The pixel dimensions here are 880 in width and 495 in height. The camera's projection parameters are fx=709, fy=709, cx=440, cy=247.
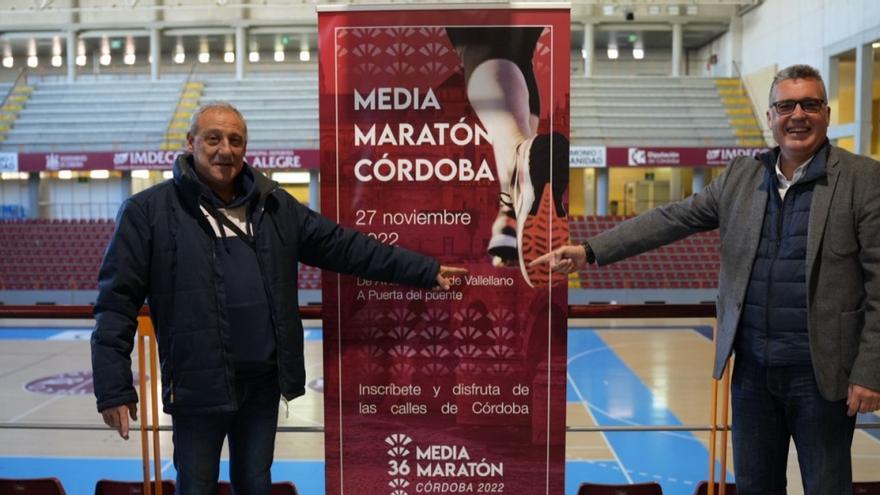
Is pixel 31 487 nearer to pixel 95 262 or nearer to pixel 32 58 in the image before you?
pixel 95 262

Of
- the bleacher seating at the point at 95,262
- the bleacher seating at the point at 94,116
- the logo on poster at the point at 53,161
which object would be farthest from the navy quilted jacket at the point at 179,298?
the bleacher seating at the point at 94,116

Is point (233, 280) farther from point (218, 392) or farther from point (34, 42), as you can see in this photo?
point (34, 42)

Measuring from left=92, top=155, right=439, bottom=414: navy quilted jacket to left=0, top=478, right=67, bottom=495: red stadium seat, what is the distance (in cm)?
128

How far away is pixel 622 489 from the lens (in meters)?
2.96


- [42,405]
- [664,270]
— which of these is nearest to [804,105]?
[42,405]

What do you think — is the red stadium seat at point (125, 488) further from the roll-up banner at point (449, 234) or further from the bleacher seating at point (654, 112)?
the bleacher seating at point (654, 112)

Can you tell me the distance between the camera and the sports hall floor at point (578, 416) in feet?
19.1

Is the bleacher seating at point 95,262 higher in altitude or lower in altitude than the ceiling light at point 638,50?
lower

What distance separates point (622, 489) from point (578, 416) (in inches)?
179

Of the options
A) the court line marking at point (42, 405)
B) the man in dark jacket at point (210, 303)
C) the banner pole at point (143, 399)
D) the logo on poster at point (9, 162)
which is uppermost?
the logo on poster at point (9, 162)

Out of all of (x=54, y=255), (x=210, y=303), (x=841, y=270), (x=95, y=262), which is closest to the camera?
(x=841, y=270)

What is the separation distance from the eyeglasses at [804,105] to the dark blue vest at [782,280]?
13 cm

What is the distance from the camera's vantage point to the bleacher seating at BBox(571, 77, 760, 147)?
20.7m

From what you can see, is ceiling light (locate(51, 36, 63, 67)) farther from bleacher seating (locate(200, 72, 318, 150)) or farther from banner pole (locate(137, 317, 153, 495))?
banner pole (locate(137, 317, 153, 495))
